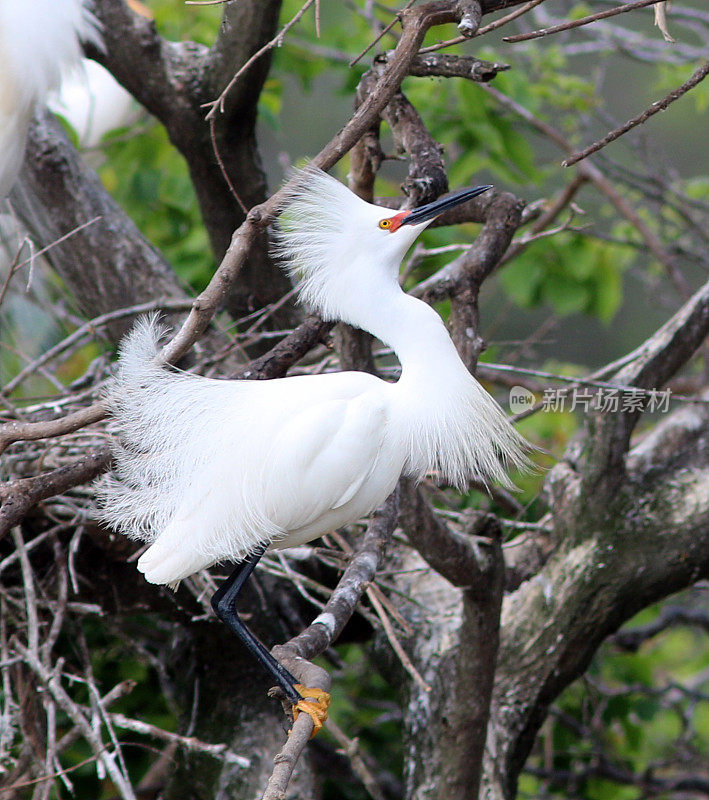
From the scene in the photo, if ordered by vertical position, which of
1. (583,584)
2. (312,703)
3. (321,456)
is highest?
(321,456)

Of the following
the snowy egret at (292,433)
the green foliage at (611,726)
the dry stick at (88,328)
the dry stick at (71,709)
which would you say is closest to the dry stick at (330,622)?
the snowy egret at (292,433)

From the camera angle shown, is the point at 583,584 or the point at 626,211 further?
the point at 626,211

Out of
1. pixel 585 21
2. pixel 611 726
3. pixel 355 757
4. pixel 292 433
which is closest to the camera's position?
pixel 585 21

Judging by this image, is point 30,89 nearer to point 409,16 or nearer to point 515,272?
point 409,16

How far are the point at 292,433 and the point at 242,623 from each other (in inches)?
15.2

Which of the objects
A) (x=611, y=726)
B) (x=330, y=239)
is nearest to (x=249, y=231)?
(x=330, y=239)

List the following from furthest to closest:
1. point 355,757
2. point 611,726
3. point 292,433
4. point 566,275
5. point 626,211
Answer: point 566,275
point 626,211
point 611,726
point 355,757
point 292,433

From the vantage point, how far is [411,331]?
1.75 m

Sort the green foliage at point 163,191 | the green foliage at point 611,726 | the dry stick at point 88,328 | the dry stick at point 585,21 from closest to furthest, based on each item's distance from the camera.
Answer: the dry stick at point 585,21 → the dry stick at point 88,328 → the green foliage at point 611,726 → the green foliage at point 163,191

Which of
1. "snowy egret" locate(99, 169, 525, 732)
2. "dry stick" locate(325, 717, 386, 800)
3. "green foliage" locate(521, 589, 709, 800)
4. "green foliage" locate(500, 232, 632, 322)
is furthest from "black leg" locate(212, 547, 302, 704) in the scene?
"green foliage" locate(500, 232, 632, 322)

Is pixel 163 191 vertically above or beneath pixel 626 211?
above

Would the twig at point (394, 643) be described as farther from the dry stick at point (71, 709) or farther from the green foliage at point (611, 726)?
the green foliage at point (611, 726)

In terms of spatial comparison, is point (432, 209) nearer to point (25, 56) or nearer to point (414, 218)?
point (414, 218)

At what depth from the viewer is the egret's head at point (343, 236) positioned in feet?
5.90
